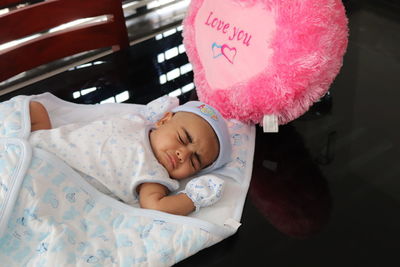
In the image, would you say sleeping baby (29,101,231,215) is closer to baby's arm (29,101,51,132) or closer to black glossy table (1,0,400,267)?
baby's arm (29,101,51,132)

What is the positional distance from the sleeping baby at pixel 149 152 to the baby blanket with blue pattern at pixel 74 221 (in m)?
0.03

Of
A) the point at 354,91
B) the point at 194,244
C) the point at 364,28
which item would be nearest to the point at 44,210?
the point at 194,244

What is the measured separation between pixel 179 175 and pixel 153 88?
343 mm

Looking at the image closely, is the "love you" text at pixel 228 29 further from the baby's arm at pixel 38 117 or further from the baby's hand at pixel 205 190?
the baby's arm at pixel 38 117

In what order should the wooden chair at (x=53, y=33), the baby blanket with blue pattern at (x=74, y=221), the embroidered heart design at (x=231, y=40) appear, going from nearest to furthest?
the baby blanket with blue pattern at (x=74, y=221) → the embroidered heart design at (x=231, y=40) → the wooden chair at (x=53, y=33)

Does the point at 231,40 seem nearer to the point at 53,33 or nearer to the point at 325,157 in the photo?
the point at 325,157

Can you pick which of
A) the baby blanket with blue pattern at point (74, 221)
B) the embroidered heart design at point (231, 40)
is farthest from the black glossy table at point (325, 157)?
the embroidered heart design at point (231, 40)

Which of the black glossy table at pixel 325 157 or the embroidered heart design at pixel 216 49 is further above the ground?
the embroidered heart design at pixel 216 49

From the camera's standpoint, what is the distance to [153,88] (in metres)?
1.31

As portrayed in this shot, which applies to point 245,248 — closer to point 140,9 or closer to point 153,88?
point 153,88

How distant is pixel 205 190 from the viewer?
0.97 meters

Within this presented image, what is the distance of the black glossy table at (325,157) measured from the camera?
914 mm

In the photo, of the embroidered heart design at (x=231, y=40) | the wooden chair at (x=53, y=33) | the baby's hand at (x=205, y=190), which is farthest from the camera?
the wooden chair at (x=53, y=33)

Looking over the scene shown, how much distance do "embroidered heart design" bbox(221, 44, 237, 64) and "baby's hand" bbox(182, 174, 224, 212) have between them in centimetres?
30
